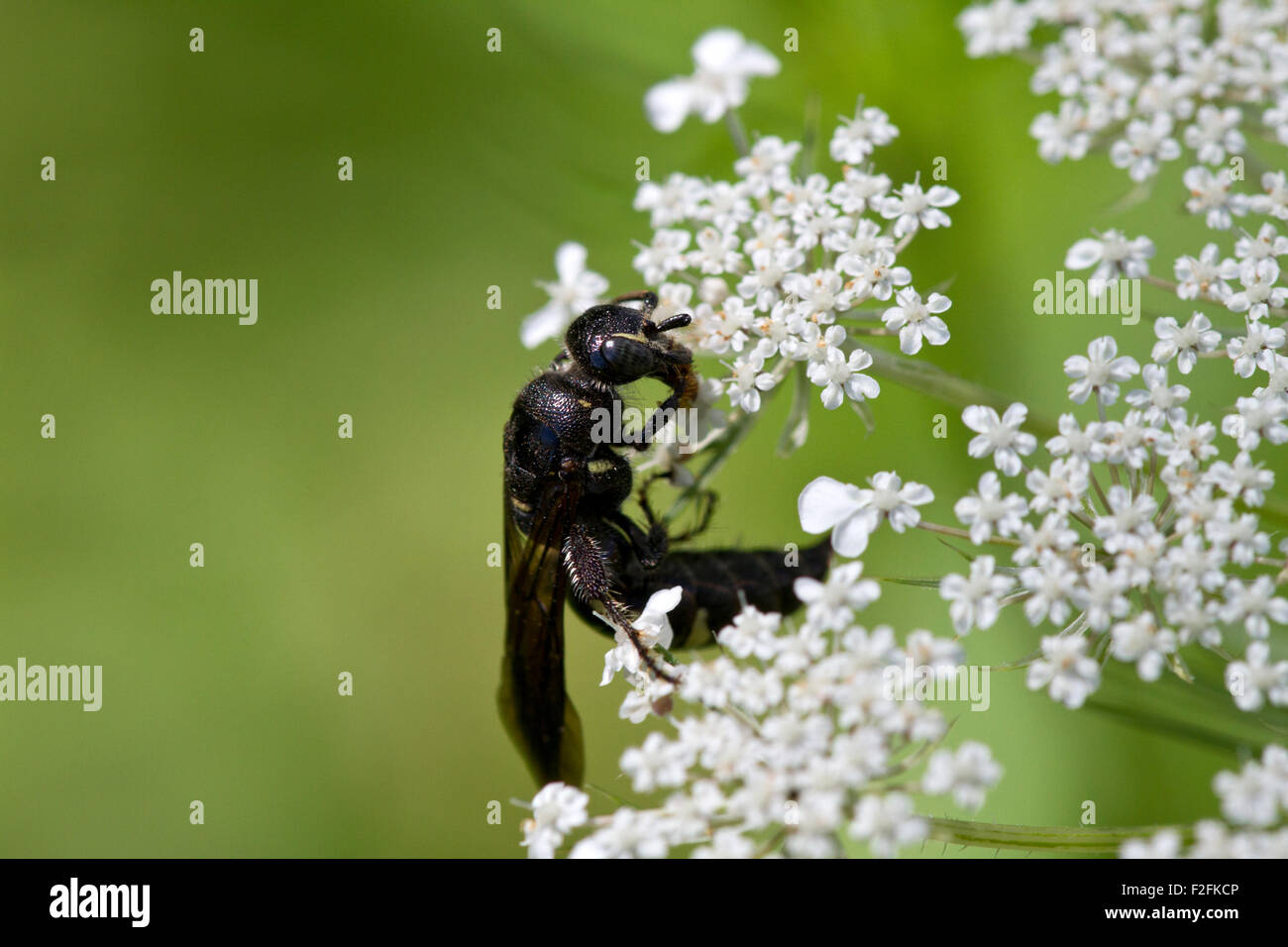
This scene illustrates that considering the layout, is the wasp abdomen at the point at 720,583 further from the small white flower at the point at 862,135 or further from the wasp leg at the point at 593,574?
the small white flower at the point at 862,135

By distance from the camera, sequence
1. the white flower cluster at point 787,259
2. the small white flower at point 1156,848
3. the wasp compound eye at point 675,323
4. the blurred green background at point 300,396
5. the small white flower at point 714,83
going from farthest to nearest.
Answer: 1. the blurred green background at point 300,396
2. the small white flower at point 714,83
3. the wasp compound eye at point 675,323
4. the white flower cluster at point 787,259
5. the small white flower at point 1156,848

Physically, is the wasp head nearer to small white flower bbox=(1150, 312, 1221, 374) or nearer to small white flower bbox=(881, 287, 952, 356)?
small white flower bbox=(881, 287, 952, 356)

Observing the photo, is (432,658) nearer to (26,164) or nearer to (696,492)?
(696,492)

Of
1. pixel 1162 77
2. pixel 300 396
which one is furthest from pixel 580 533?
pixel 300 396

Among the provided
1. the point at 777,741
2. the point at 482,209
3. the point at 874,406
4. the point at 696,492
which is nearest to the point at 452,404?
the point at 482,209

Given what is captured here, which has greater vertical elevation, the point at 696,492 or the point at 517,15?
the point at 517,15

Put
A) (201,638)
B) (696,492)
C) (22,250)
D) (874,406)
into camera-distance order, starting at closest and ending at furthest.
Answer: (696,492) → (874,406) → (201,638) → (22,250)

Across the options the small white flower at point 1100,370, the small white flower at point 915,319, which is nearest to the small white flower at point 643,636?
the small white flower at point 915,319

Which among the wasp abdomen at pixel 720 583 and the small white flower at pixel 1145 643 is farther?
the wasp abdomen at pixel 720 583
